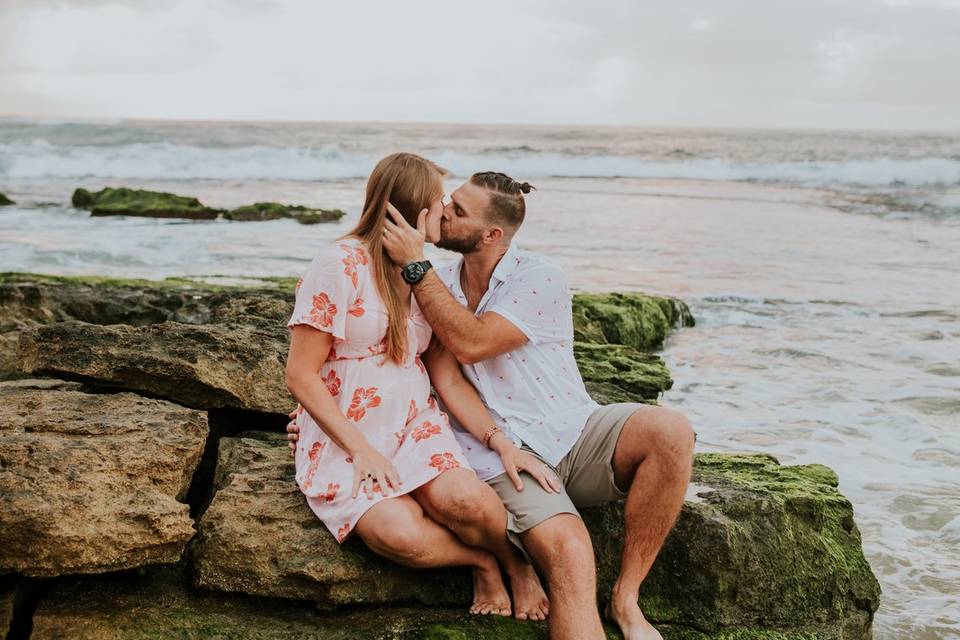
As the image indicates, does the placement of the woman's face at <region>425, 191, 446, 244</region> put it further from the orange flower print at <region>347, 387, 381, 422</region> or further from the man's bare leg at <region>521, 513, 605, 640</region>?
the man's bare leg at <region>521, 513, 605, 640</region>

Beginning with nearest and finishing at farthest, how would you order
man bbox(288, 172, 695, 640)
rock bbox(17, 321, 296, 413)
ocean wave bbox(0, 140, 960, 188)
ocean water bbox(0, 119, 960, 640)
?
man bbox(288, 172, 695, 640) → rock bbox(17, 321, 296, 413) → ocean water bbox(0, 119, 960, 640) → ocean wave bbox(0, 140, 960, 188)

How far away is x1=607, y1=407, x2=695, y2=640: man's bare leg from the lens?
3.99 meters

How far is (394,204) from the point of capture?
428 cm

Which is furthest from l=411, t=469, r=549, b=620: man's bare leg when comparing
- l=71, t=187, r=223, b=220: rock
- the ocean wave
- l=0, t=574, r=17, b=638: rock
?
the ocean wave

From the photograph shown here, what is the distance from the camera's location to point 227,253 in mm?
16859

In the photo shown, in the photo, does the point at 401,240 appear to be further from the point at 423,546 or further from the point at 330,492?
the point at 423,546

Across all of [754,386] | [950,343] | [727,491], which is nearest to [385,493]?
[727,491]

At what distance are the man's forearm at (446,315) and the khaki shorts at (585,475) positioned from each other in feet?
1.82

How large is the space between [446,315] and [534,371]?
1.72 feet

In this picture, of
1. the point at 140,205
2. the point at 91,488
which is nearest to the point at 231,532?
the point at 91,488

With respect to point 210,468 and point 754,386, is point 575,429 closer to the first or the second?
point 210,468

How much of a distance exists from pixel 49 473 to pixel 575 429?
7.12ft

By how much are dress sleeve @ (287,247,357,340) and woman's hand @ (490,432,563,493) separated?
2.70 feet

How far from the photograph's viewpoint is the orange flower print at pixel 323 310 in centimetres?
395
